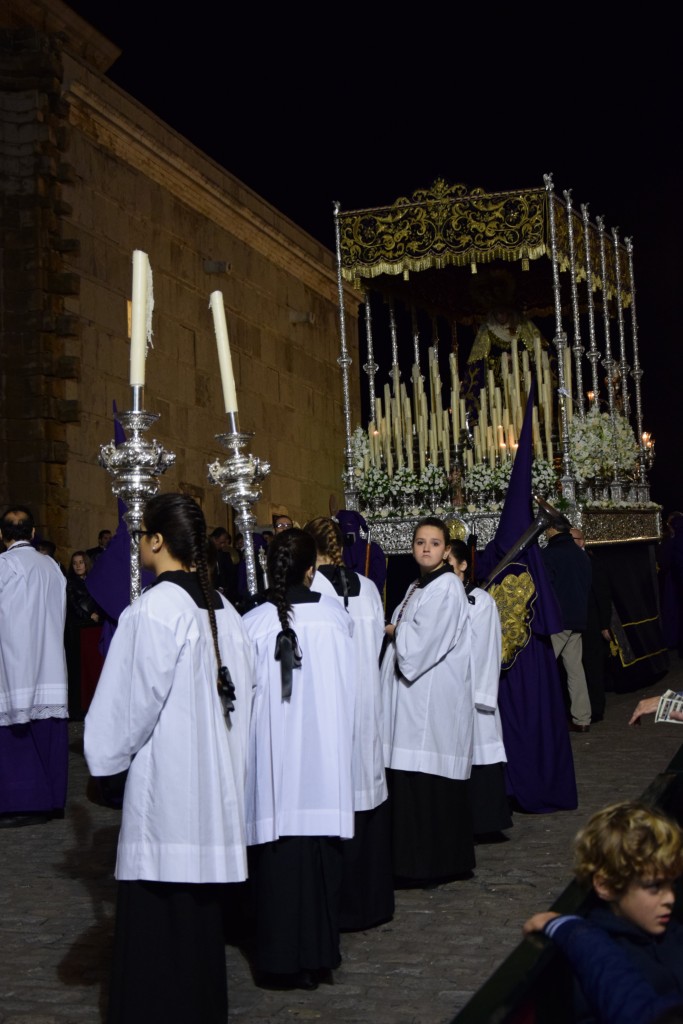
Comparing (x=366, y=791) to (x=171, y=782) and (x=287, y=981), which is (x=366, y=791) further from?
(x=171, y=782)

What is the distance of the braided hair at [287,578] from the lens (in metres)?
5.16

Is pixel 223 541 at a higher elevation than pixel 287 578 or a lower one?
higher

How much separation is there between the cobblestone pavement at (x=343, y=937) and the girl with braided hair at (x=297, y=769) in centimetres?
22

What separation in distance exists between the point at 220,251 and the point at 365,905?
14.9 meters

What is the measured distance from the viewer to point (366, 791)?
226 inches

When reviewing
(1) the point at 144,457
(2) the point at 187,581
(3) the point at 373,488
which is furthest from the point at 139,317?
(3) the point at 373,488

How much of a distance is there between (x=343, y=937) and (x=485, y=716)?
2.07 meters

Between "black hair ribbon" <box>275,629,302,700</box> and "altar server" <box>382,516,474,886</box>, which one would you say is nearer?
"black hair ribbon" <box>275,629,302,700</box>

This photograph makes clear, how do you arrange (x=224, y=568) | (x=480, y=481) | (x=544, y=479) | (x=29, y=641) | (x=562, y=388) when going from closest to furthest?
(x=29, y=641), (x=544, y=479), (x=562, y=388), (x=480, y=481), (x=224, y=568)

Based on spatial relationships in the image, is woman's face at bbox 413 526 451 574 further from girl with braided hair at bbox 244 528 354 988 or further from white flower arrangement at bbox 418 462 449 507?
white flower arrangement at bbox 418 462 449 507

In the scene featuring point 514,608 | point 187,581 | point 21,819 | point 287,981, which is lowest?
point 287,981

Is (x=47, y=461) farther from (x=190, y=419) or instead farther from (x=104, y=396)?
(x=190, y=419)

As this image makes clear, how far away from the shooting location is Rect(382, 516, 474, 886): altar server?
6.63 m

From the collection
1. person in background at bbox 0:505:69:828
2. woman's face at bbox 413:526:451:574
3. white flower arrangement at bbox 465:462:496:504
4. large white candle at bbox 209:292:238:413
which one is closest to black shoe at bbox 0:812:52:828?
person in background at bbox 0:505:69:828
